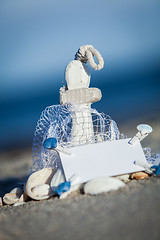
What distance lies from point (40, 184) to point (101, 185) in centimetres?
75

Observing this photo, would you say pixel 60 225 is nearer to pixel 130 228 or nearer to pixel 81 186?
pixel 130 228

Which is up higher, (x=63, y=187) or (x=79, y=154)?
(x=79, y=154)

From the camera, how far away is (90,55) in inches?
121

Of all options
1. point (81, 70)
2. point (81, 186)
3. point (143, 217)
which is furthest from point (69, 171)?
point (81, 70)

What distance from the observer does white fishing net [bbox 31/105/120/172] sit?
2879mm

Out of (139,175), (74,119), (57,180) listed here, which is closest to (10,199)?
(57,180)

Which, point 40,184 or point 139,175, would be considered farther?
point 40,184

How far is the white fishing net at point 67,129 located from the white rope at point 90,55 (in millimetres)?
537

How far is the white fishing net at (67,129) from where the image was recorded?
2879 millimetres

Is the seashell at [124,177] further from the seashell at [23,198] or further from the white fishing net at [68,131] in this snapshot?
the seashell at [23,198]

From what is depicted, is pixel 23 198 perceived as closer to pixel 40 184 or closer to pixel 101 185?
pixel 40 184

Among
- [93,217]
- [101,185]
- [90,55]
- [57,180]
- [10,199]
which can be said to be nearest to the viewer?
[93,217]

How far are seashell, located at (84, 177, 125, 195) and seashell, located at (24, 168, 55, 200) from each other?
425mm

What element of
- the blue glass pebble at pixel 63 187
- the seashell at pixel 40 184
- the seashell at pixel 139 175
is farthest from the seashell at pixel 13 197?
the seashell at pixel 139 175
